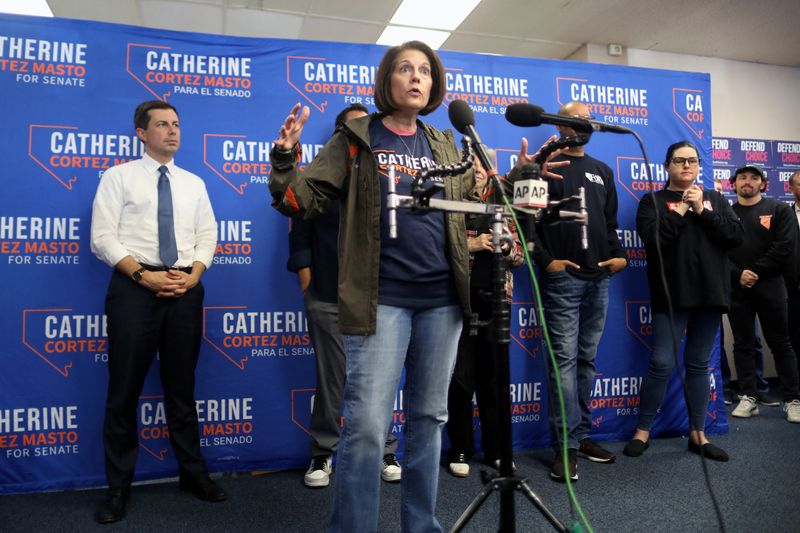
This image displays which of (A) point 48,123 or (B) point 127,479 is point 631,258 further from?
(A) point 48,123

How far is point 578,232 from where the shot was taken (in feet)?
9.45

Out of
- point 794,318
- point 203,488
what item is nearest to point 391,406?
point 203,488

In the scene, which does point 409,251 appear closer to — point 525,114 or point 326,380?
point 525,114

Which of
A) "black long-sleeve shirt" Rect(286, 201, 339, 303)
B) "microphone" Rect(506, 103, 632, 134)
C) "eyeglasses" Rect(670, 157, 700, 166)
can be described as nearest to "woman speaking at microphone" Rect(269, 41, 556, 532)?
"microphone" Rect(506, 103, 632, 134)

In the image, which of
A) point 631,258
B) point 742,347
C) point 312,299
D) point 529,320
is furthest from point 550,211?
point 742,347

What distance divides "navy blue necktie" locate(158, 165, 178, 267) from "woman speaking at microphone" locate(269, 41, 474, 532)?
118 cm

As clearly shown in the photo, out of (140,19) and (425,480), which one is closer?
(425,480)

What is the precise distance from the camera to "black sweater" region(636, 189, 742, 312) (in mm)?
2949

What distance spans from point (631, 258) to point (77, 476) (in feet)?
10.8

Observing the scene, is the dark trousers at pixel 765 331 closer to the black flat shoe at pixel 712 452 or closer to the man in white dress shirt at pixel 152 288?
the black flat shoe at pixel 712 452

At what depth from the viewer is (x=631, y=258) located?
342cm

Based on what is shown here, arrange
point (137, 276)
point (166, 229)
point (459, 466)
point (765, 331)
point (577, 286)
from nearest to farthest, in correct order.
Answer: point (137, 276), point (166, 229), point (459, 466), point (577, 286), point (765, 331)

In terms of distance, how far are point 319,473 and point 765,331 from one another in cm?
349

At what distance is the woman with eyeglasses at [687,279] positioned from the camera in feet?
9.70
